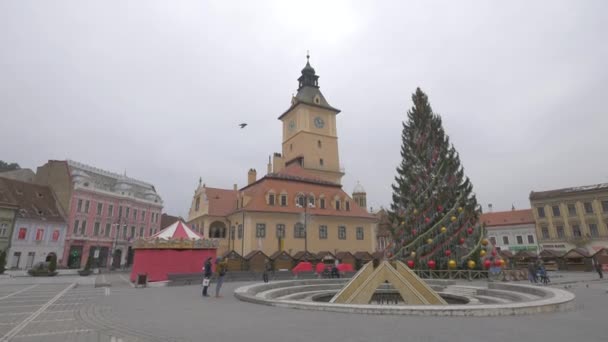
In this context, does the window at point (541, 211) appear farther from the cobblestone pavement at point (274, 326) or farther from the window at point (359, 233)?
the cobblestone pavement at point (274, 326)

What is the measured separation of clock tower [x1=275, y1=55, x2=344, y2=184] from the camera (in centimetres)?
5338

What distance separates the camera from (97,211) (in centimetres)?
5006

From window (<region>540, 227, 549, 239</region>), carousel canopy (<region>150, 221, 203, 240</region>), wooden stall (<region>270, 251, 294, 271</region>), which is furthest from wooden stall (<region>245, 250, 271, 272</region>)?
window (<region>540, 227, 549, 239</region>)

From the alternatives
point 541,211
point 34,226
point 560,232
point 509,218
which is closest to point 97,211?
point 34,226

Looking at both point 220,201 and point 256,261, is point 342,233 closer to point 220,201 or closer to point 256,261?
point 256,261

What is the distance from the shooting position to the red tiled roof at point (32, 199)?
4097 centimetres

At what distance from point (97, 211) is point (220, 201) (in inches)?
888

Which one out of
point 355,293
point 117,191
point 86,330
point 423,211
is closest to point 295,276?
point 423,211

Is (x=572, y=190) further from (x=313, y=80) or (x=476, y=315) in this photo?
(x=476, y=315)

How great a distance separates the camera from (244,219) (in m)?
36.2

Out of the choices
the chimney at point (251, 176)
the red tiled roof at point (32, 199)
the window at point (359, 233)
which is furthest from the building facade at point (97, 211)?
the window at point (359, 233)

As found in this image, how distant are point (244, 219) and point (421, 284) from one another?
2650 centimetres

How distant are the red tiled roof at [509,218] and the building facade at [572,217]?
275 cm

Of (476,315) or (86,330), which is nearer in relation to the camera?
(86,330)
